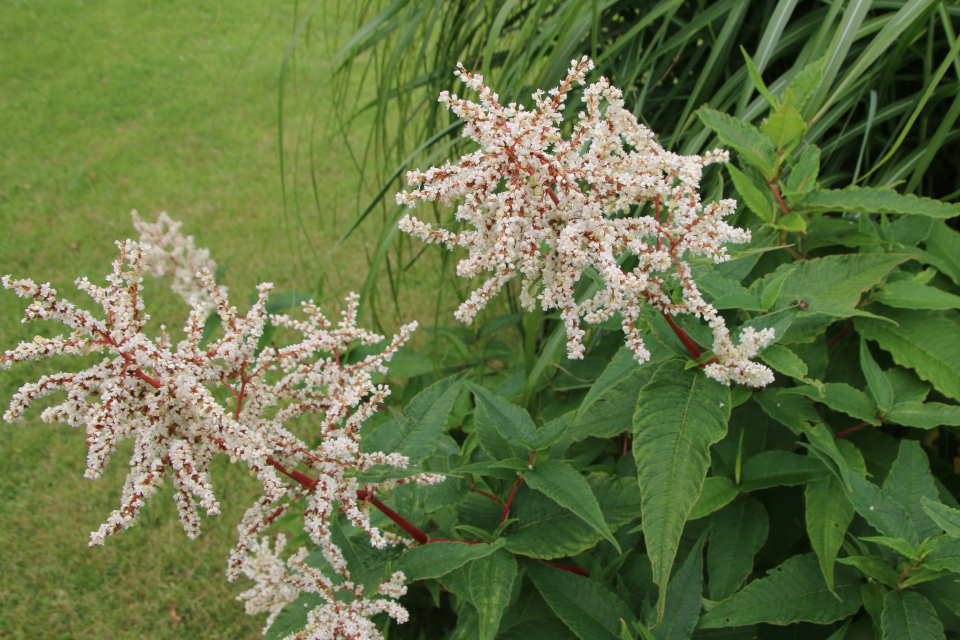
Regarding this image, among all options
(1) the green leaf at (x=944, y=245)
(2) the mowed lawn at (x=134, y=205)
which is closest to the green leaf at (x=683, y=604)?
(1) the green leaf at (x=944, y=245)

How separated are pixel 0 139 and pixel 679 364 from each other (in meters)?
6.62

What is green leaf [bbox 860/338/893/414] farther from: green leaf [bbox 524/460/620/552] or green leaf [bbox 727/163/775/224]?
green leaf [bbox 524/460/620/552]

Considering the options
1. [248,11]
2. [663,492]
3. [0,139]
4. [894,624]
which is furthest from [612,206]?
[248,11]

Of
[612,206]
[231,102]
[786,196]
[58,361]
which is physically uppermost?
[231,102]

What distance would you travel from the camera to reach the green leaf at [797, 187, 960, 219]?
5.07 feet

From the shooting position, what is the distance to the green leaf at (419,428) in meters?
1.38

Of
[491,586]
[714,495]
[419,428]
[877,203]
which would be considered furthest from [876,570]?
[419,428]

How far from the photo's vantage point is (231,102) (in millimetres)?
6270

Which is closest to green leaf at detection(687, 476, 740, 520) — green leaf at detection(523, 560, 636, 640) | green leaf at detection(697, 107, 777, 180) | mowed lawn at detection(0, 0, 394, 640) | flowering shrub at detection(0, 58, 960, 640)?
flowering shrub at detection(0, 58, 960, 640)

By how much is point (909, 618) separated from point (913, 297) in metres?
0.73

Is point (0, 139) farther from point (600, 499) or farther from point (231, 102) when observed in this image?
point (600, 499)

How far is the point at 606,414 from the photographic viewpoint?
5.08ft

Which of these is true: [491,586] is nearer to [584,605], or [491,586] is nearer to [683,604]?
[584,605]

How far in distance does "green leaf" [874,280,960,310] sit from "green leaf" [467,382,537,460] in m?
0.91
